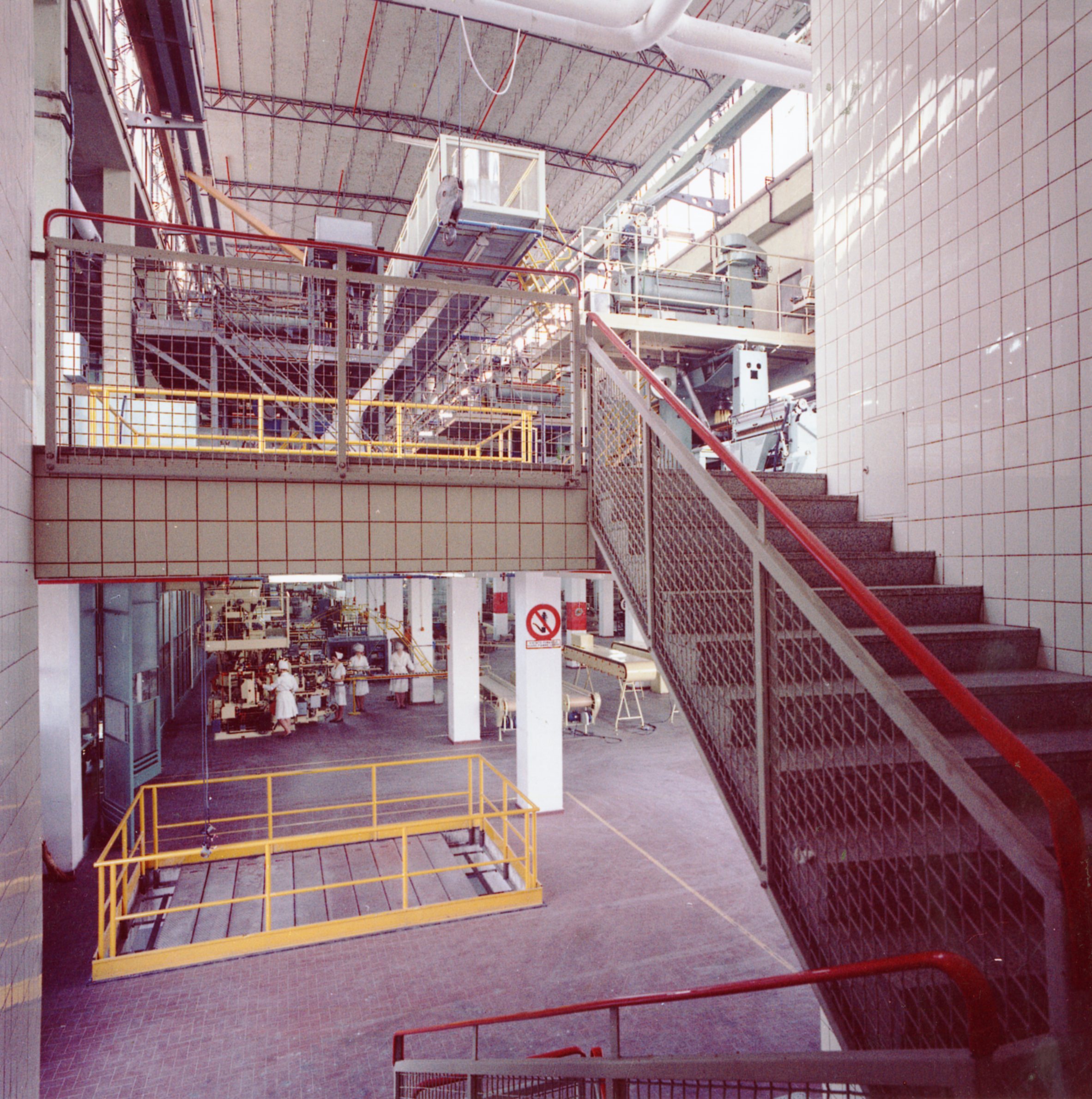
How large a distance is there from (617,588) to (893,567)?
394 cm

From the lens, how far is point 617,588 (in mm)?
8305

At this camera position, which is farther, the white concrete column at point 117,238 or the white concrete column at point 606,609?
the white concrete column at point 606,609

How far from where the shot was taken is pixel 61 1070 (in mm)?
5539

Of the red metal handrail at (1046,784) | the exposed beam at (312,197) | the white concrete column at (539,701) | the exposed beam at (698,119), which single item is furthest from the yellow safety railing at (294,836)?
the exposed beam at (312,197)

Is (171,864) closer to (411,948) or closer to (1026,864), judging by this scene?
(411,948)

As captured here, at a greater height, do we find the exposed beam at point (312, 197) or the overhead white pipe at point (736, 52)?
the exposed beam at point (312, 197)

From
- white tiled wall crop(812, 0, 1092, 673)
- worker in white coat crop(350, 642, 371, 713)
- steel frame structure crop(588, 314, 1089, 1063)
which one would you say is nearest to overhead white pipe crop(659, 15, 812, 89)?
white tiled wall crop(812, 0, 1092, 673)

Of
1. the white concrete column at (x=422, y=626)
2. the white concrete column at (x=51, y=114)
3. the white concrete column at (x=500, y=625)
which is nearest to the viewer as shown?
the white concrete column at (x=51, y=114)

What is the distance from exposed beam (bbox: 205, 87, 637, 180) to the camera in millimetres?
16344

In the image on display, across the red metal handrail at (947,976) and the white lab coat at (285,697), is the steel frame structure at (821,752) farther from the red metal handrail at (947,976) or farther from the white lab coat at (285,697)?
the white lab coat at (285,697)

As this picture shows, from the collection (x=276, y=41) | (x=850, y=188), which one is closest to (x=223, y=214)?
(x=276, y=41)

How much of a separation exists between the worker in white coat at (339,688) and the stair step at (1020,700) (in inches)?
622

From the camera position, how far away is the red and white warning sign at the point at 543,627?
37.0 ft

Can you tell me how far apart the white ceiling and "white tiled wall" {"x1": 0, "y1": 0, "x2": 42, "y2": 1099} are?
12182 millimetres
